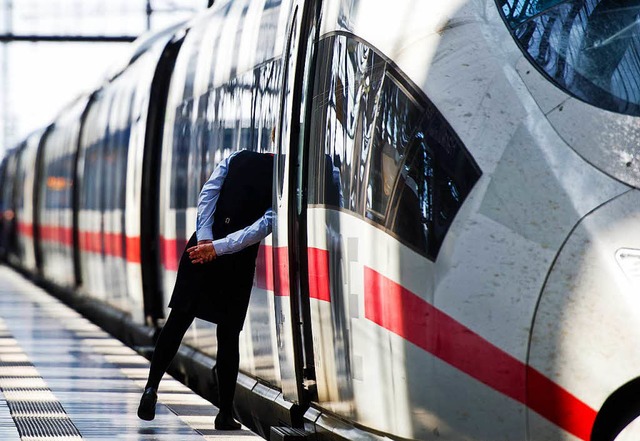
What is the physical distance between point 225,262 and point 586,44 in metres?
2.60

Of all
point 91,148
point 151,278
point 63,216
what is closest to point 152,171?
point 151,278

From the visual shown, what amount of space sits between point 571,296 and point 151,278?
781 centimetres

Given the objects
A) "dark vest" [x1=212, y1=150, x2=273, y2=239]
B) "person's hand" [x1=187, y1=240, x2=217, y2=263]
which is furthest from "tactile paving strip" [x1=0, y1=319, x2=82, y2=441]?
"dark vest" [x1=212, y1=150, x2=273, y2=239]

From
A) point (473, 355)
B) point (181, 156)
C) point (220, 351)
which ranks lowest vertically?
point (220, 351)

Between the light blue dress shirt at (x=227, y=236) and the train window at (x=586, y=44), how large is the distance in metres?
2.10

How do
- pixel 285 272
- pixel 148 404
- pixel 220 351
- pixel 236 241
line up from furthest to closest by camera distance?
pixel 148 404
pixel 220 351
pixel 236 241
pixel 285 272

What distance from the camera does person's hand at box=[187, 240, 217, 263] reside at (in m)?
6.85

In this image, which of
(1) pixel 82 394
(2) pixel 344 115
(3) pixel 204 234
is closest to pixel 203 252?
(3) pixel 204 234

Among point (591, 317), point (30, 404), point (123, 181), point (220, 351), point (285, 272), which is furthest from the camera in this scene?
point (123, 181)

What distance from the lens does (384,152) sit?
5.34 metres

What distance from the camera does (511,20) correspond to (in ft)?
16.7

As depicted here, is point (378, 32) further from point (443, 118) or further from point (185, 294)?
point (185, 294)

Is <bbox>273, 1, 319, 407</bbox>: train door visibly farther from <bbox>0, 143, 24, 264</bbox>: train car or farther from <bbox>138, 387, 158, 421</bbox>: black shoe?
<bbox>0, 143, 24, 264</bbox>: train car

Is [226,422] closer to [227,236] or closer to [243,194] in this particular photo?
[227,236]
